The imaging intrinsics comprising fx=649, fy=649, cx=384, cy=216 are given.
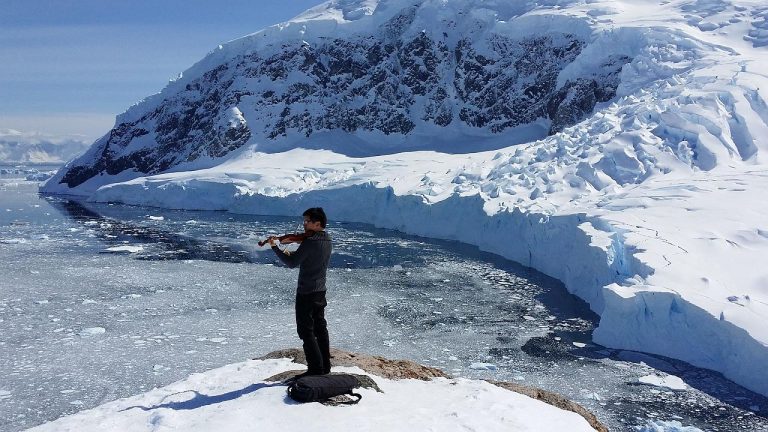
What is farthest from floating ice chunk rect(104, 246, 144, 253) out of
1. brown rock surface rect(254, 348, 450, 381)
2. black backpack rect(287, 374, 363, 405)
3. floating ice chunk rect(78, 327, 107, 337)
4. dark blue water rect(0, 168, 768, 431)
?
black backpack rect(287, 374, 363, 405)

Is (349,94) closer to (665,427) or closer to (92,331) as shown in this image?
(92,331)

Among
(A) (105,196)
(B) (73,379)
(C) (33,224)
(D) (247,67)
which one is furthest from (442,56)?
(B) (73,379)

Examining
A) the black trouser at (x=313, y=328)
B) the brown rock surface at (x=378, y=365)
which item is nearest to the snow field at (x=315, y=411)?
the brown rock surface at (x=378, y=365)

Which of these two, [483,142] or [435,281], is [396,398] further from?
[483,142]

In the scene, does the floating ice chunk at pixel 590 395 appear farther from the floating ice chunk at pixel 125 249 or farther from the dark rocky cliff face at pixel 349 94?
the dark rocky cliff face at pixel 349 94

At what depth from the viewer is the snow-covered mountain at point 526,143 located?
11242 millimetres

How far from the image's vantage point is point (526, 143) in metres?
31.2

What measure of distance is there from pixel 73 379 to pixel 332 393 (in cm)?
510

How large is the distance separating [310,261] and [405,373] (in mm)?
1645

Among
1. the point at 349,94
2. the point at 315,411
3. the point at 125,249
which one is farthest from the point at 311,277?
the point at 349,94

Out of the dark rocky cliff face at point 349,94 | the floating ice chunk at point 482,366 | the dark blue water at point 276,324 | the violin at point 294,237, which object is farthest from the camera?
the dark rocky cliff face at point 349,94

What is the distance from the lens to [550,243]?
16.0 metres

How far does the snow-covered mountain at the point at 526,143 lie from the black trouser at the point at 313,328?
631 cm

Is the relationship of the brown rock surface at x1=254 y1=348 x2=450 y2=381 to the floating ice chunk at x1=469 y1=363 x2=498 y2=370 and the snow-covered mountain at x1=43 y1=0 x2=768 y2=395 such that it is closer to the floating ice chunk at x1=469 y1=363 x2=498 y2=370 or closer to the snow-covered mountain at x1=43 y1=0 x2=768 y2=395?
the floating ice chunk at x1=469 y1=363 x2=498 y2=370
